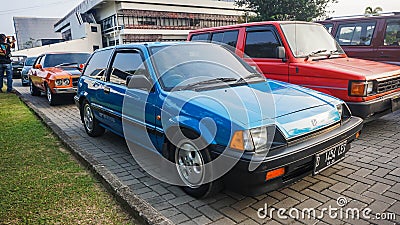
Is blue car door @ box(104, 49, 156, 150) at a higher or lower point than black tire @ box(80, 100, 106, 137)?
higher

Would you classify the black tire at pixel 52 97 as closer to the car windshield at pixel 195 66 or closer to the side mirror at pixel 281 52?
the car windshield at pixel 195 66

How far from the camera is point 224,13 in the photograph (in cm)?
4866

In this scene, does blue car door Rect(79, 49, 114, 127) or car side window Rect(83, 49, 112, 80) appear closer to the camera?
blue car door Rect(79, 49, 114, 127)

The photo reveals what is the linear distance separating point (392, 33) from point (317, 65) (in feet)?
11.6

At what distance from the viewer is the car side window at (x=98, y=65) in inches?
191

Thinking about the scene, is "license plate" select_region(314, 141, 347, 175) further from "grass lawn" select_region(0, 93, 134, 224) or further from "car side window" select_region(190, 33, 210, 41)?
"car side window" select_region(190, 33, 210, 41)

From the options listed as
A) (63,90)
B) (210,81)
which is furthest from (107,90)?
(63,90)

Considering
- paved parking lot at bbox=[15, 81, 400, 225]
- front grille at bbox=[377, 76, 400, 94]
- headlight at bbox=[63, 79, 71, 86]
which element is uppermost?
front grille at bbox=[377, 76, 400, 94]

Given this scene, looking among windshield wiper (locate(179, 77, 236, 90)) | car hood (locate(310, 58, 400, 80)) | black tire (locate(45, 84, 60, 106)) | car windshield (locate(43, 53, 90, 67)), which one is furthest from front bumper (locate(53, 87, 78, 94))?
car hood (locate(310, 58, 400, 80))

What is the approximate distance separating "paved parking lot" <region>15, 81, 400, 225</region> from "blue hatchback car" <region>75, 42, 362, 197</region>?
0.67ft

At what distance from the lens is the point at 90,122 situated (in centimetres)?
545

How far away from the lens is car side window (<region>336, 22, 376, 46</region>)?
7.18m

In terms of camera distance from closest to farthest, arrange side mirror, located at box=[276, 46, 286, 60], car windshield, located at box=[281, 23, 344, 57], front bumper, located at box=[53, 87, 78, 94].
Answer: side mirror, located at box=[276, 46, 286, 60]
car windshield, located at box=[281, 23, 344, 57]
front bumper, located at box=[53, 87, 78, 94]

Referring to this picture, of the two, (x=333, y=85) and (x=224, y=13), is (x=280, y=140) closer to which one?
(x=333, y=85)
